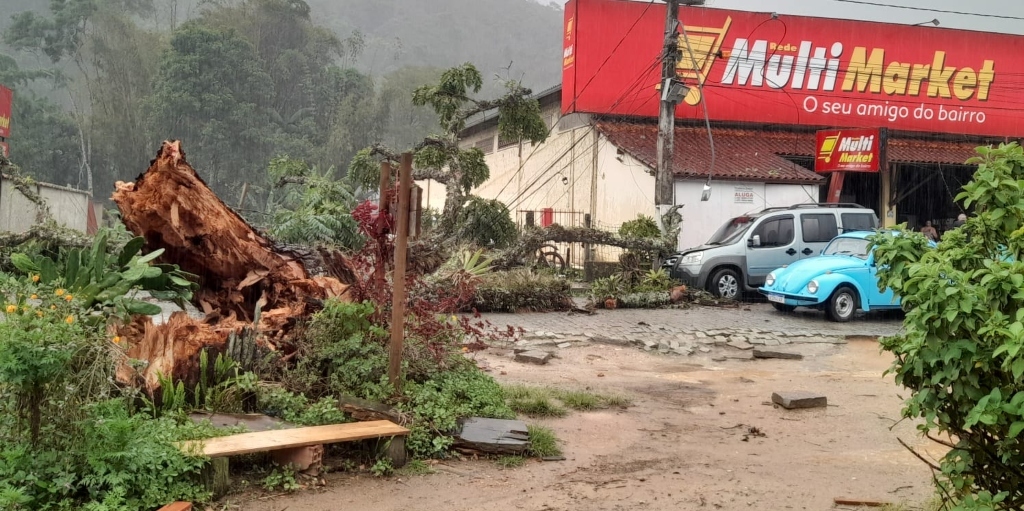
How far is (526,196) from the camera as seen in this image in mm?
29328

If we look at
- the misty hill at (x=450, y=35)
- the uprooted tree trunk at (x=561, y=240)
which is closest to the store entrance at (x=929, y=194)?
the uprooted tree trunk at (x=561, y=240)

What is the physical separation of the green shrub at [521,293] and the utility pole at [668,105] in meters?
3.97

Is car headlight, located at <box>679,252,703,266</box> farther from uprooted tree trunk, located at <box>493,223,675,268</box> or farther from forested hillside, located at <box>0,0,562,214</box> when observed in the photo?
forested hillside, located at <box>0,0,562,214</box>

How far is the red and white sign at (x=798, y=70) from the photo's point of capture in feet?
80.7

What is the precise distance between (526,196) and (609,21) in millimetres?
7352

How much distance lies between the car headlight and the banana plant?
12092 millimetres

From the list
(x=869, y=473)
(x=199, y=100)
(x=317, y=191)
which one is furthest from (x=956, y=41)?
(x=199, y=100)

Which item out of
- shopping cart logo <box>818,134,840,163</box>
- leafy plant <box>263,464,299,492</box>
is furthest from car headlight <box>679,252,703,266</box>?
leafy plant <box>263,464,299,492</box>

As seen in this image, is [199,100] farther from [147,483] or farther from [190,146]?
[147,483]

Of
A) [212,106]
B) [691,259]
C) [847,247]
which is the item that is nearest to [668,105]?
[691,259]

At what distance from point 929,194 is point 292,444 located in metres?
29.8

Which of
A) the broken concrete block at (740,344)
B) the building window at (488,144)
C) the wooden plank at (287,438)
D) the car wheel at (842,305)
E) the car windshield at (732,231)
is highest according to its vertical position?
the building window at (488,144)

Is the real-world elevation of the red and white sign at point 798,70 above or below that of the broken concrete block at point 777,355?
above

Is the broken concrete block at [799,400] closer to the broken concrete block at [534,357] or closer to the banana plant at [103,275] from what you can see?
the broken concrete block at [534,357]
